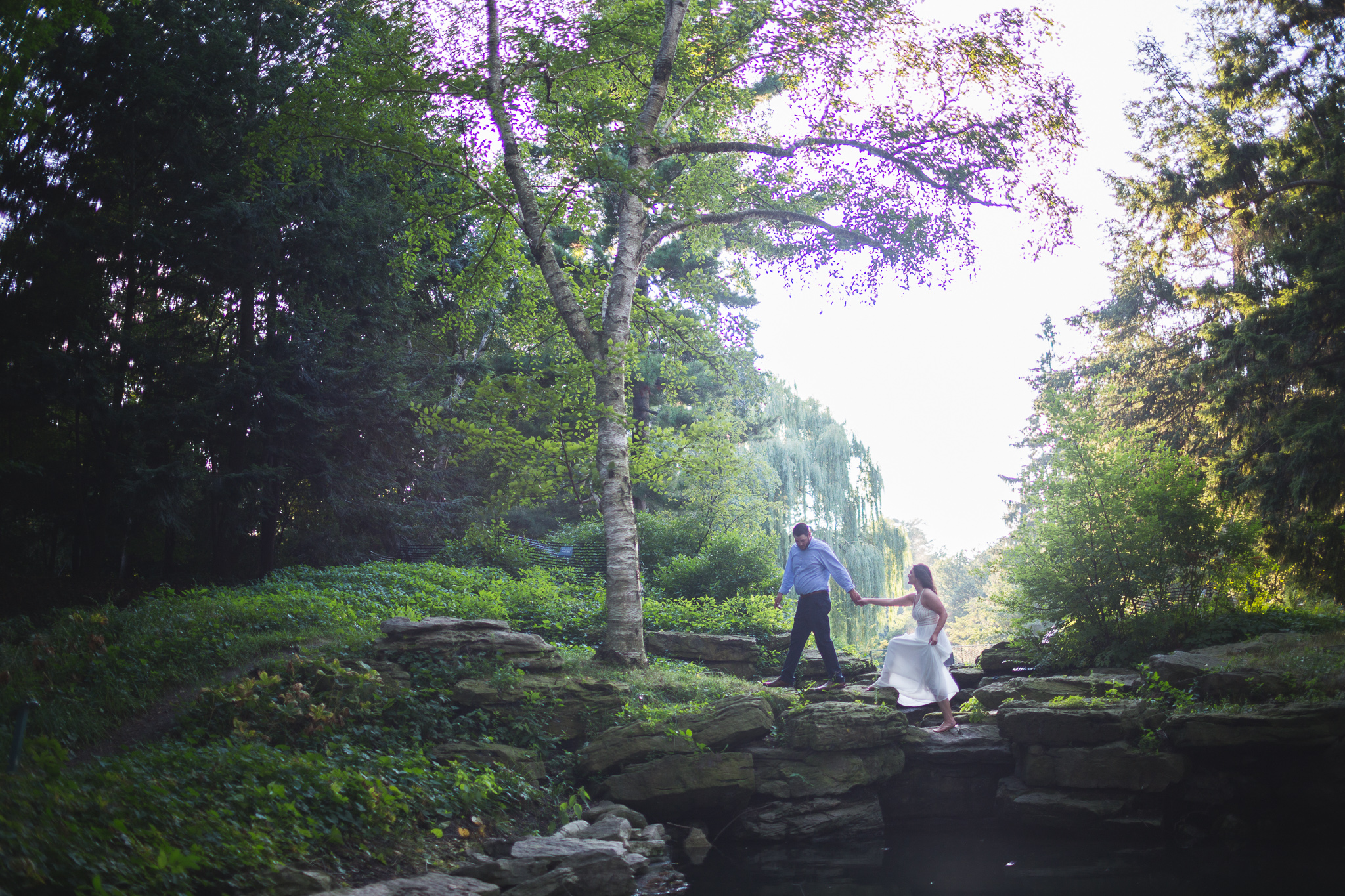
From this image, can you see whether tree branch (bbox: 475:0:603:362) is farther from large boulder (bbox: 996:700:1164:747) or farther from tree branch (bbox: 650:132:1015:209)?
large boulder (bbox: 996:700:1164:747)

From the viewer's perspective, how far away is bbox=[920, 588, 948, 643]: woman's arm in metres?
8.70

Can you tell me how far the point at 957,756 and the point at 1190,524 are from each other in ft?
17.7

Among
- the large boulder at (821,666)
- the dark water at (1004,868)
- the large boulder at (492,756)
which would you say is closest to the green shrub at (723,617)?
the large boulder at (821,666)

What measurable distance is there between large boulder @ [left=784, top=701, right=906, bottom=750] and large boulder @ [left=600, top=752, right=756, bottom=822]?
2.31 ft

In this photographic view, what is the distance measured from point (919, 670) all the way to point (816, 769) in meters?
1.96

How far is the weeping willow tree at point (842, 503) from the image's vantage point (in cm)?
2408

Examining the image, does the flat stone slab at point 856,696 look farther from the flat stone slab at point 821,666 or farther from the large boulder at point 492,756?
the large boulder at point 492,756

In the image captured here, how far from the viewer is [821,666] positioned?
35.7 ft

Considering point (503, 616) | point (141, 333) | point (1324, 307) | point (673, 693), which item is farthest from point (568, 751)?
point (141, 333)

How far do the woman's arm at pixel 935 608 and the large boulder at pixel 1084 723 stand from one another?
1.17 metres

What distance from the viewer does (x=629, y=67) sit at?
11.4 meters

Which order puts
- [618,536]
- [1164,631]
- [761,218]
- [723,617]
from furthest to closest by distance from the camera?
[723,617] < [761,218] < [1164,631] < [618,536]

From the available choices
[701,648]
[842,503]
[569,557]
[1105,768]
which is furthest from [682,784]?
[842,503]

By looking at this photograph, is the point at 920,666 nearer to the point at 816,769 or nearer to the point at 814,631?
the point at 814,631
